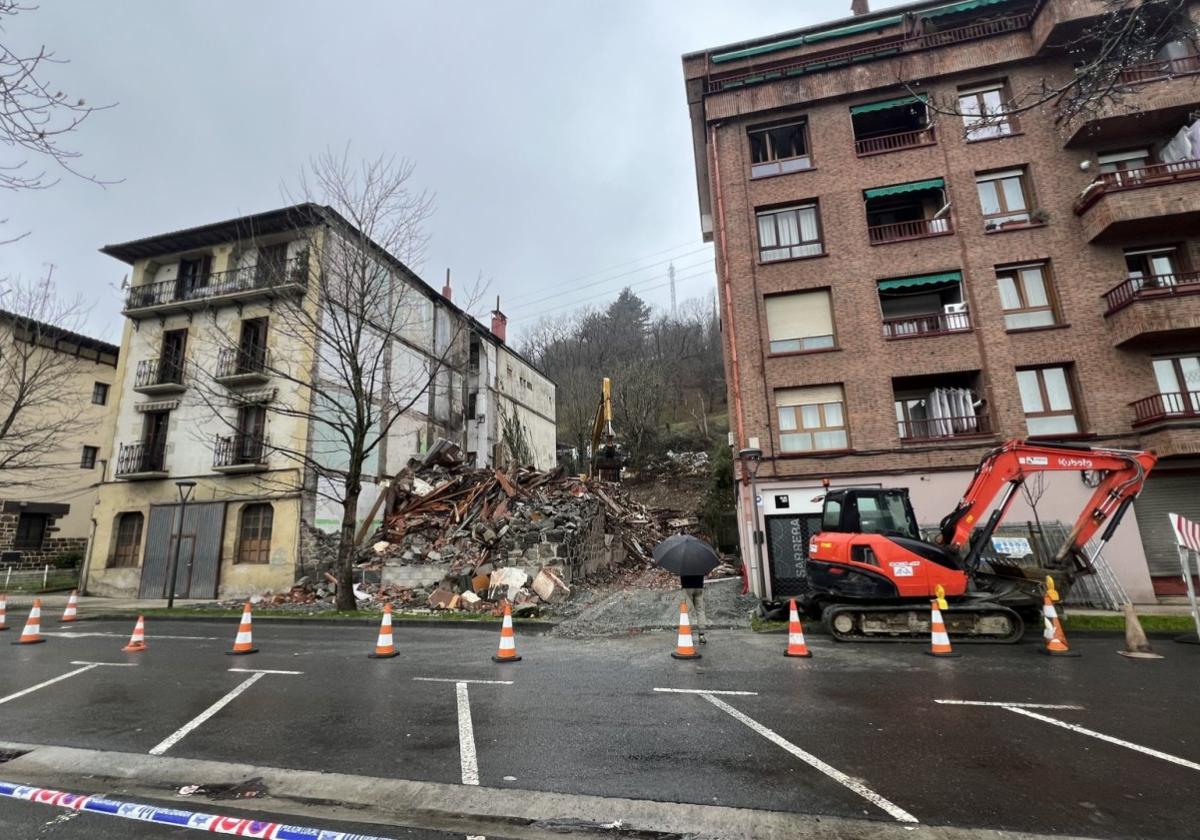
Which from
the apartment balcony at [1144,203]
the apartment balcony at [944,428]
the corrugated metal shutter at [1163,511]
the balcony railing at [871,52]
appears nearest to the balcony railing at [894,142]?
the balcony railing at [871,52]

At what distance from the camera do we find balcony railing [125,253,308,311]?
68.8 feet

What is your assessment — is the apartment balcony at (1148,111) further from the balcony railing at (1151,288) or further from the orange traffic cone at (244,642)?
the orange traffic cone at (244,642)

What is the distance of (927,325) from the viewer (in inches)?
687

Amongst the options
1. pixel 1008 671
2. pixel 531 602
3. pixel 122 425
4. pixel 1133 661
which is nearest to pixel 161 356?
pixel 122 425

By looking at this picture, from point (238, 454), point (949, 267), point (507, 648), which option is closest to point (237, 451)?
point (238, 454)

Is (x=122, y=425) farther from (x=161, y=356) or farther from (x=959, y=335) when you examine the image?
(x=959, y=335)

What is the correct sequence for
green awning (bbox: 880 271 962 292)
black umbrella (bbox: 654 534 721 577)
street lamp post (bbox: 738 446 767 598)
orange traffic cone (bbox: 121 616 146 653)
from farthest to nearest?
green awning (bbox: 880 271 962 292)
street lamp post (bbox: 738 446 767 598)
orange traffic cone (bbox: 121 616 146 653)
black umbrella (bbox: 654 534 721 577)

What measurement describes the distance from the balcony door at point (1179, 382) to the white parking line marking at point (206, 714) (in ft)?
71.9

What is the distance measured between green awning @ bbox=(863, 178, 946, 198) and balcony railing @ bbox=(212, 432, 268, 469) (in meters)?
23.3

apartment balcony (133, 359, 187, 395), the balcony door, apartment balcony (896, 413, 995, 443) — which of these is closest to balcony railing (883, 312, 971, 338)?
apartment balcony (896, 413, 995, 443)

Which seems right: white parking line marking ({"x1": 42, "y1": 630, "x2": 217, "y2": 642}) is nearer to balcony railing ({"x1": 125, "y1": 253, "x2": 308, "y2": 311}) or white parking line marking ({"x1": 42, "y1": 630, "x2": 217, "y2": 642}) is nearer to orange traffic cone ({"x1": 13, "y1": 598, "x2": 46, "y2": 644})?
orange traffic cone ({"x1": 13, "y1": 598, "x2": 46, "y2": 644})

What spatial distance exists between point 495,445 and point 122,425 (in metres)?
16.1

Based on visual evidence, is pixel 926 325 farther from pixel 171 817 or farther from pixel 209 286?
pixel 209 286

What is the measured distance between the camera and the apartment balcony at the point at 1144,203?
15438 mm
